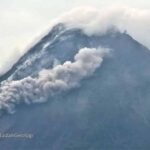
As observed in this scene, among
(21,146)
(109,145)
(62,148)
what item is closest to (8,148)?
(21,146)

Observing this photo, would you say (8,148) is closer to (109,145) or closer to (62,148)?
(62,148)

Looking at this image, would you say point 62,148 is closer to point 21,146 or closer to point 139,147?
point 21,146

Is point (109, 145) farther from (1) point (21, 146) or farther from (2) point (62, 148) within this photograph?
(1) point (21, 146)

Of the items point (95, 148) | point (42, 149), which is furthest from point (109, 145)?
point (42, 149)

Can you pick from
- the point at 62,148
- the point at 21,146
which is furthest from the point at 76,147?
the point at 21,146

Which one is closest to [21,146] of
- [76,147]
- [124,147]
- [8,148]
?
[8,148]

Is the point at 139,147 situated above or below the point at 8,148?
below

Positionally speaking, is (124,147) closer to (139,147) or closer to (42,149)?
(139,147)
